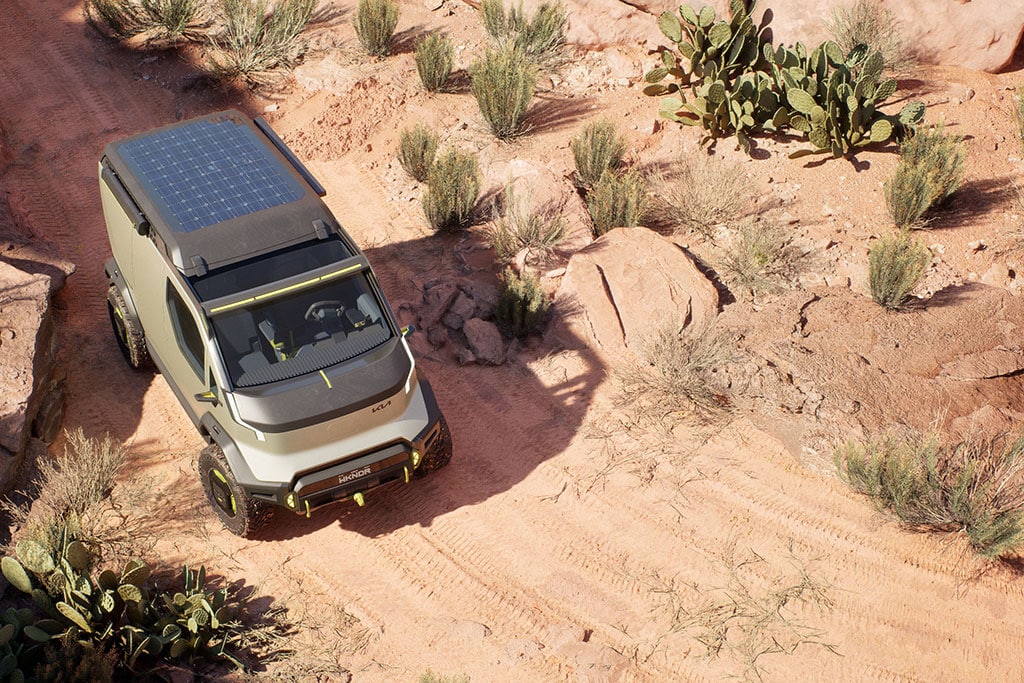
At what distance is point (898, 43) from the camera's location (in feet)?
39.4

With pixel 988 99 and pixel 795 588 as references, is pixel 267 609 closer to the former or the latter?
pixel 795 588

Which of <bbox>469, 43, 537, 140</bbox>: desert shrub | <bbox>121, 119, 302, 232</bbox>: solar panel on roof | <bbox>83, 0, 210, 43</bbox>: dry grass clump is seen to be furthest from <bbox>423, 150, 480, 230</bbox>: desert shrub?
<bbox>83, 0, 210, 43</bbox>: dry grass clump

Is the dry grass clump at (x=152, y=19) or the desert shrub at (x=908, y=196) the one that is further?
the dry grass clump at (x=152, y=19)

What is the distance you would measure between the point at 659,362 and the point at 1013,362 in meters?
3.15

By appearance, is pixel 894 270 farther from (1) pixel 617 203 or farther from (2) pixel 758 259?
(1) pixel 617 203

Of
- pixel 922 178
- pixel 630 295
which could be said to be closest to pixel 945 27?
pixel 922 178

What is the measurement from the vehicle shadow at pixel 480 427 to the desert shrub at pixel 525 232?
38 cm

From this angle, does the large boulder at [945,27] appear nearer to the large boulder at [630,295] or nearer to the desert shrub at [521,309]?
the large boulder at [630,295]

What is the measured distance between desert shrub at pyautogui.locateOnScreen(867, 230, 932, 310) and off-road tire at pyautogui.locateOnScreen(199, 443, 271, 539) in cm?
590

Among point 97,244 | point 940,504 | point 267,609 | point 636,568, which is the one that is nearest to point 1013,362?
point 940,504

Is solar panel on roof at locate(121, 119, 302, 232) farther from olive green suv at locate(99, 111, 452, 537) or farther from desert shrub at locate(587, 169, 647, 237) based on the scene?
desert shrub at locate(587, 169, 647, 237)

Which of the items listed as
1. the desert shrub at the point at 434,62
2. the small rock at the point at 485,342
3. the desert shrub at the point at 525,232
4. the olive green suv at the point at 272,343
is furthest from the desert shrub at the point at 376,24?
the olive green suv at the point at 272,343

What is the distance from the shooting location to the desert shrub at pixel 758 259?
9.95 metres

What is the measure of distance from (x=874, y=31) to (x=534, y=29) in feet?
14.0
